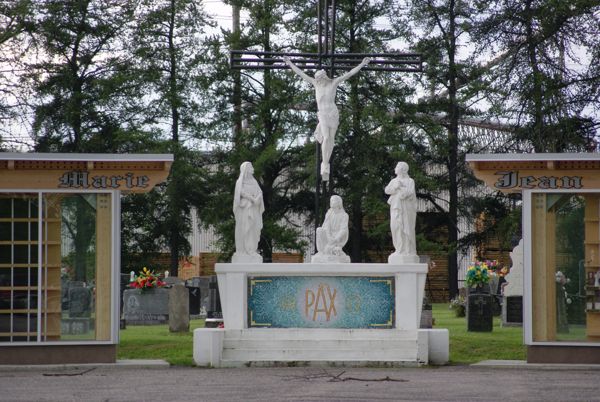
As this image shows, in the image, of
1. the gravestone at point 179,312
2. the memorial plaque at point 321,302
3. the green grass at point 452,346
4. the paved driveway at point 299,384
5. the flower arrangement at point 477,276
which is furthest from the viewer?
the flower arrangement at point 477,276

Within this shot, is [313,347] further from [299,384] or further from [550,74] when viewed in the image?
[550,74]

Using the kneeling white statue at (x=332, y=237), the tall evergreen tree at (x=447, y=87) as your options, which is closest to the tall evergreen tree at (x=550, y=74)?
the tall evergreen tree at (x=447, y=87)

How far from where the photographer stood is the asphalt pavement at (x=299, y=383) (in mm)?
15438

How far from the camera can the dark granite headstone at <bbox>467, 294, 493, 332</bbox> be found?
25.6 metres

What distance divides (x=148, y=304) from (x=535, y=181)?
12.1 meters

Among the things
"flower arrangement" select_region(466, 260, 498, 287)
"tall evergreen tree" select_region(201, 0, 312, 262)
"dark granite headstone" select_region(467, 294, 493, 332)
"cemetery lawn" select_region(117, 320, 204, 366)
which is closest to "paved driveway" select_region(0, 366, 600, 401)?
"cemetery lawn" select_region(117, 320, 204, 366)

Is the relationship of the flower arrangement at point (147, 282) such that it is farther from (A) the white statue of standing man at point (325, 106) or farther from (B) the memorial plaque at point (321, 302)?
(B) the memorial plaque at point (321, 302)

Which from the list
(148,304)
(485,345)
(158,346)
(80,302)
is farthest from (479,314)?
(80,302)

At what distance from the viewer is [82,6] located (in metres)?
39.8

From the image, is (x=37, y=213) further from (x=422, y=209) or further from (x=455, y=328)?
(x=422, y=209)

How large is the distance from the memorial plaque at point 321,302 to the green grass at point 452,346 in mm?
1433

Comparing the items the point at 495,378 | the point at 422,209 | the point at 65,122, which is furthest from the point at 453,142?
the point at 495,378

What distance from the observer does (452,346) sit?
22781 millimetres

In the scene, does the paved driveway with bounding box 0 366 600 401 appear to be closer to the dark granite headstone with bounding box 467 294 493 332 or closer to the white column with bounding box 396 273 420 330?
the white column with bounding box 396 273 420 330
